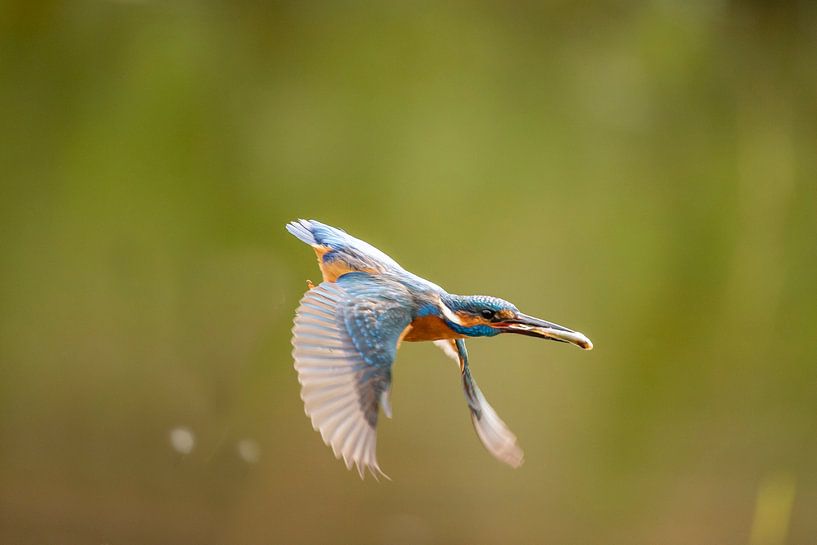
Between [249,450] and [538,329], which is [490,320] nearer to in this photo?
[538,329]

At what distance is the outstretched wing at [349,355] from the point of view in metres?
0.49

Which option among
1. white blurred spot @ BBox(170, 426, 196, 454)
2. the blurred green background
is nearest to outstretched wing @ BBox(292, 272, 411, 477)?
the blurred green background

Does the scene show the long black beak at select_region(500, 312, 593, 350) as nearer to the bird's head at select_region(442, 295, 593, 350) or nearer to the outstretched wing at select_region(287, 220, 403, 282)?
the bird's head at select_region(442, 295, 593, 350)

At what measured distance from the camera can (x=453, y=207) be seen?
5.08 feet

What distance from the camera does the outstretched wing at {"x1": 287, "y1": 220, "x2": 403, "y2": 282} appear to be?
0.57 m

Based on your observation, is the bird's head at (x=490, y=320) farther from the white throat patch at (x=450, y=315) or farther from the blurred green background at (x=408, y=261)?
the blurred green background at (x=408, y=261)

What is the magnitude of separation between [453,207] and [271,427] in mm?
502

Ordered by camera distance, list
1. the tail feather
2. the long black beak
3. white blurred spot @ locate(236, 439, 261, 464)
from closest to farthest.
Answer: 1. the long black beak
2. the tail feather
3. white blurred spot @ locate(236, 439, 261, 464)

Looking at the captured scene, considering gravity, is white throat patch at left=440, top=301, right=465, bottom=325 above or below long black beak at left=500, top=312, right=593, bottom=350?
below

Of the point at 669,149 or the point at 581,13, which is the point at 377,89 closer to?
the point at 581,13

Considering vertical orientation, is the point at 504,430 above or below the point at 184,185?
below

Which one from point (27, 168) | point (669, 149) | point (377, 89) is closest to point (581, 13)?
point (669, 149)

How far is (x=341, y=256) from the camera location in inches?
22.6

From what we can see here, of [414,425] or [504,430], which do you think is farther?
[414,425]
